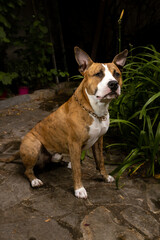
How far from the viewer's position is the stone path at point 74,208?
1.81 meters

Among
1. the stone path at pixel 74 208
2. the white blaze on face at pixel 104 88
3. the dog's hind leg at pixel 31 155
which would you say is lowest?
the stone path at pixel 74 208

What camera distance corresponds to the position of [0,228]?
1.80 metres

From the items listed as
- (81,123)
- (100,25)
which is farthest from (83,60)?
(100,25)

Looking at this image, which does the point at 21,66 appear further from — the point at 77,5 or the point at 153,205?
the point at 153,205

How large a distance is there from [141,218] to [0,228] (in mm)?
1186

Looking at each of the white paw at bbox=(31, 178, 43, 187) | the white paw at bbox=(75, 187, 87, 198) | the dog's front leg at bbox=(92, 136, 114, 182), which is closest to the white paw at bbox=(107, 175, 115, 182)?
the dog's front leg at bbox=(92, 136, 114, 182)

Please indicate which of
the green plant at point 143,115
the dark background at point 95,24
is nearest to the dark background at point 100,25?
the dark background at point 95,24

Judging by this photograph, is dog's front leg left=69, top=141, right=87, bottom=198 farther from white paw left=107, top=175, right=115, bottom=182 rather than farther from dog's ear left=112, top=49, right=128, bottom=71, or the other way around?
dog's ear left=112, top=49, right=128, bottom=71

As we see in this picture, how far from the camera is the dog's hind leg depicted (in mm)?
2406

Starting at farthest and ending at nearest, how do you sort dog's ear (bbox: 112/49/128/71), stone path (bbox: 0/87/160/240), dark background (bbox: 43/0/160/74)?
1. dark background (bbox: 43/0/160/74)
2. dog's ear (bbox: 112/49/128/71)
3. stone path (bbox: 0/87/160/240)

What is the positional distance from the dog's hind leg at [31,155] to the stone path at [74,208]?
3.2 inches

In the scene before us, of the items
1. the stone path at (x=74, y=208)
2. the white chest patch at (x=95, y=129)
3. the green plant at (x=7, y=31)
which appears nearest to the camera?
the stone path at (x=74, y=208)

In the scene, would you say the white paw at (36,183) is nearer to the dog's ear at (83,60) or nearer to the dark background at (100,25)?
the dog's ear at (83,60)

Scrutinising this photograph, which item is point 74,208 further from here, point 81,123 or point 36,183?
point 81,123
